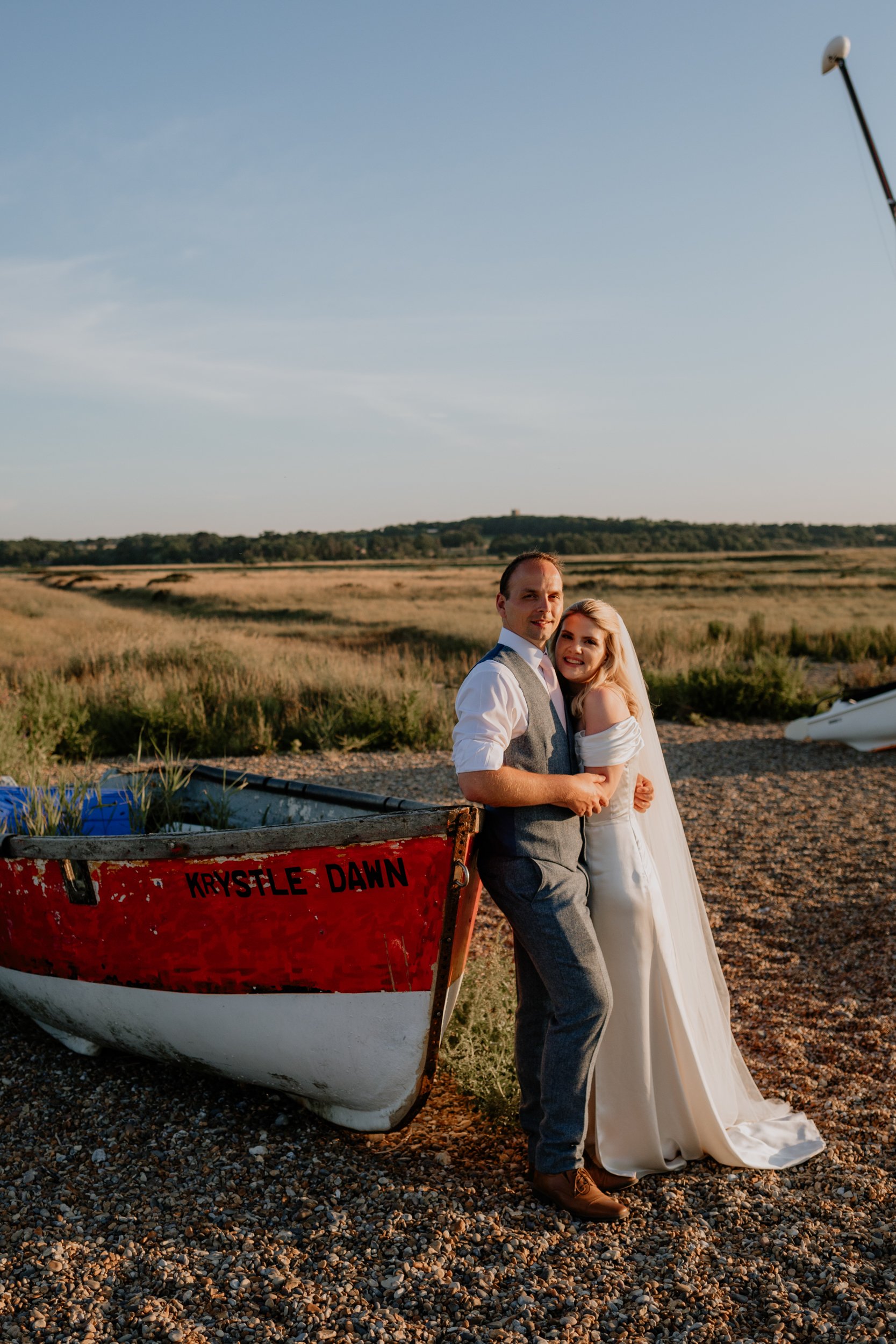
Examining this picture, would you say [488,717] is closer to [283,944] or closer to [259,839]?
[259,839]

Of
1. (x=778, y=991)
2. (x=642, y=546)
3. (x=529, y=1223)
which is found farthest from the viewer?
(x=642, y=546)

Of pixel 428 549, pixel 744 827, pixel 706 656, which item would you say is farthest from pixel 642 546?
pixel 744 827

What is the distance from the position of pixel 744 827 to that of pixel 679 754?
122 inches

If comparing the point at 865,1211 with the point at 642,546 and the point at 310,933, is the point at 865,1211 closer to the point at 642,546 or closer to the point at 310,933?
the point at 310,933

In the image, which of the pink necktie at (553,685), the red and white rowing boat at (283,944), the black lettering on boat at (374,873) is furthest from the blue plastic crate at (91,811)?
the pink necktie at (553,685)

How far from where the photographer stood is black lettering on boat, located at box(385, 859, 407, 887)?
10.7 ft

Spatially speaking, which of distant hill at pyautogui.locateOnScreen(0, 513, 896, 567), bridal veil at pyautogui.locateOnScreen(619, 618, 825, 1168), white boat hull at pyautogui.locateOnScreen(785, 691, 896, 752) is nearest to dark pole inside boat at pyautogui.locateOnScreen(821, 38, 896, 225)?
white boat hull at pyautogui.locateOnScreen(785, 691, 896, 752)

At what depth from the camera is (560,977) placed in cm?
315

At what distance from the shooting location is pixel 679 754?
1184cm

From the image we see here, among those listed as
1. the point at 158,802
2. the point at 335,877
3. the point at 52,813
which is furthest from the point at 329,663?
the point at 335,877

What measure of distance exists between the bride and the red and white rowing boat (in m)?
0.52

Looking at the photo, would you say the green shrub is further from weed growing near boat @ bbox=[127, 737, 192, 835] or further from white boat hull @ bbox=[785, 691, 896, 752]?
weed growing near boat @ bbox=[127, 737, 192, 835]

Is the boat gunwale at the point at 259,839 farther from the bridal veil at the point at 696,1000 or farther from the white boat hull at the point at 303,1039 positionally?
the bridal veil at the point at 696,1000

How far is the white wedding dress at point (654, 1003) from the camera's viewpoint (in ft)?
11.0
